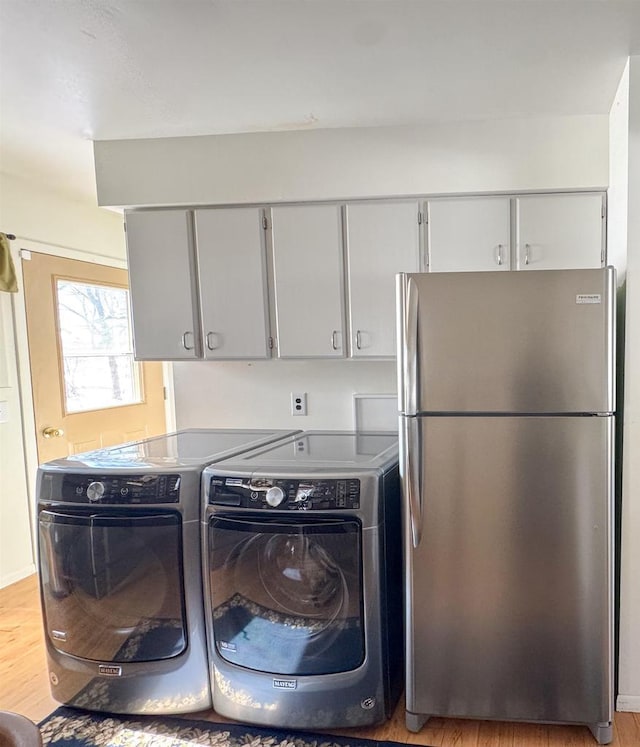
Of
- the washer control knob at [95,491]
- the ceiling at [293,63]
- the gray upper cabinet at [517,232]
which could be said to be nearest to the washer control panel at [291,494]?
the washer control knob at [95,491]

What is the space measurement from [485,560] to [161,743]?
132cm

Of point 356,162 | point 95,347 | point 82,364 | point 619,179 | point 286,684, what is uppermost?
point 356,162

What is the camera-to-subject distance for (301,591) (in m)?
1.80

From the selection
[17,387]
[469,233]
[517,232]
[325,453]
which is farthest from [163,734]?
[517,232]

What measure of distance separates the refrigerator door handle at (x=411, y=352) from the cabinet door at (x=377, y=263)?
660 millimetres

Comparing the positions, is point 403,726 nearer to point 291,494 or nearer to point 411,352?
point 291,494

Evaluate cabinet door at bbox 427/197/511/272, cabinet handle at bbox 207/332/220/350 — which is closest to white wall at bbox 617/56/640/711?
cabinet door at bbox 427/197/511/272

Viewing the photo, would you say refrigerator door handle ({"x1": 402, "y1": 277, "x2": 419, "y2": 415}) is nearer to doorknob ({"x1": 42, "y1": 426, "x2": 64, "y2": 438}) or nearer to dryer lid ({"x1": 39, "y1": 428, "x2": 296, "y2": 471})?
dryer lid ({"x1": 39, "y1": 428, "x2": 296, "y2": 471})

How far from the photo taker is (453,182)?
2297 mm

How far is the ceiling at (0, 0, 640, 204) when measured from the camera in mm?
1492

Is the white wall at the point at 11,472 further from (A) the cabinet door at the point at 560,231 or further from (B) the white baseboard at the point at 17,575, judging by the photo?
(A) the cabinet door at the point at 560,231

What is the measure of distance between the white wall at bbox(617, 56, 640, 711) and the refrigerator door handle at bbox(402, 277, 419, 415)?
0.79 meters

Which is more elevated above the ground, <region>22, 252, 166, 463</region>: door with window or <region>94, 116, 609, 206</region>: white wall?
<region>94, 116, 609, 206</region>: white wall

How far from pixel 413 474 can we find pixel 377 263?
1.07 metres
